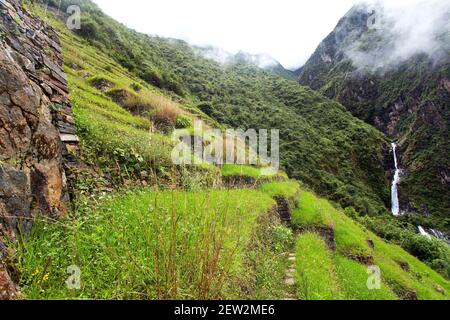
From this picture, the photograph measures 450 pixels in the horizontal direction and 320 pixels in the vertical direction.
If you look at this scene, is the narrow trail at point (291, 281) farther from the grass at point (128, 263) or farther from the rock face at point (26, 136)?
the rock face at point (26, 136)

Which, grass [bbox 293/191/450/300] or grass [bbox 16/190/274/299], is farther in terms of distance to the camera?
grass [bbox 293/191/450/300]

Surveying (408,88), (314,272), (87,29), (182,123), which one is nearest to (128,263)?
(314,272)

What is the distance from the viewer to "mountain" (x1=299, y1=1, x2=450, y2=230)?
95.4 metres

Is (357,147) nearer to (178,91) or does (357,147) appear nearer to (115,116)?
(178,91)

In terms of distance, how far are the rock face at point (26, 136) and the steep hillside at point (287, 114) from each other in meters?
38.5

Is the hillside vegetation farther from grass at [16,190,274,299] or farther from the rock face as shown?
the rock face

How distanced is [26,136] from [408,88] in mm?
149437

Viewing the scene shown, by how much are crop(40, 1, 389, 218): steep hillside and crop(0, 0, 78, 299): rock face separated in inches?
1515

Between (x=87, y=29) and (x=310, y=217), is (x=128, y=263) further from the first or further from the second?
(x=87, y=29)

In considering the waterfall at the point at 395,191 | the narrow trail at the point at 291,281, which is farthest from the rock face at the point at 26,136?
the waterfall at the point at 395,191

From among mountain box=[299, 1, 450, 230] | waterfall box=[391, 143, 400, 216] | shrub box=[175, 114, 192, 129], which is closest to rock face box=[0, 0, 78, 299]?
shrub box=[175, 114, 192, 129]

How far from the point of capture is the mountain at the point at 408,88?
313ft

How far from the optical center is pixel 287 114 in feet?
301
